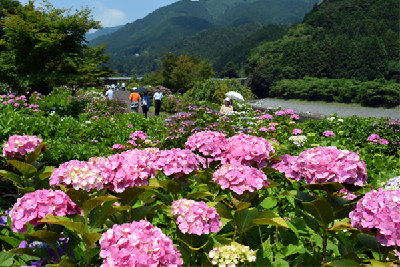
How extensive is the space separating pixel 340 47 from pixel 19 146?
71.3 meters

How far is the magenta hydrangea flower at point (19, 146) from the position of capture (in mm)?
2316

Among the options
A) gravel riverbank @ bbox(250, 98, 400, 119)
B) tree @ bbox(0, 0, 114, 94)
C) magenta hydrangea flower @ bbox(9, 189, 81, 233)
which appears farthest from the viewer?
gravel riverbank @ bbox(250, 98, 400, 119)

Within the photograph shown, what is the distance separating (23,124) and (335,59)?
221ft

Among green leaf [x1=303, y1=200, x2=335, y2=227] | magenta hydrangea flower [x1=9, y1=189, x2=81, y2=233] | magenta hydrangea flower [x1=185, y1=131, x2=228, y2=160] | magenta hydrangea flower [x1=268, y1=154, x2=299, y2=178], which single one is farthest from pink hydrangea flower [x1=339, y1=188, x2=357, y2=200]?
magenta hydrangea flower [x1=9, y1=189, x2=81, y2=233]

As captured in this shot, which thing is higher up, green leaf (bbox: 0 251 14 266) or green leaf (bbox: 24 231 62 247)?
green leaf (bbox: 24 231 62 247)

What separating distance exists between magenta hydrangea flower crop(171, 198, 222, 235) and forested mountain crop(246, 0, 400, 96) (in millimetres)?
62190

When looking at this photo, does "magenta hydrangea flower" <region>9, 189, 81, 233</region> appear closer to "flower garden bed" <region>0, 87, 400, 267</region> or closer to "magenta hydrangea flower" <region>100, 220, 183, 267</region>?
"flower garden bed" <region>0, 87, 400, 267</region>

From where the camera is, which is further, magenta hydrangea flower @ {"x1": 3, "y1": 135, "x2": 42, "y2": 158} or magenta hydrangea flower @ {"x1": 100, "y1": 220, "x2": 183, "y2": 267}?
magenta hydrangea flower @ {"x1": 3, "y1": 135, "x2": 42, "y2": 158}

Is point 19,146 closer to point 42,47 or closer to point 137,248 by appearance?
point 137,248

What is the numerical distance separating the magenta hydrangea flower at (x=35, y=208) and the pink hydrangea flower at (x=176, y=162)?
0.71 m

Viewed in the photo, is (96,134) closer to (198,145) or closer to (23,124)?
(23,124)

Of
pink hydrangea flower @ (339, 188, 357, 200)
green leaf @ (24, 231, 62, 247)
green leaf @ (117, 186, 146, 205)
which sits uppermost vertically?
green leaf @ (117, 186, 146, 205)

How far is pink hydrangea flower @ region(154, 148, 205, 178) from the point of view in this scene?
6.70ft

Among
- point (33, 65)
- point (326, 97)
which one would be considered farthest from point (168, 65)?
point (326, 97)
